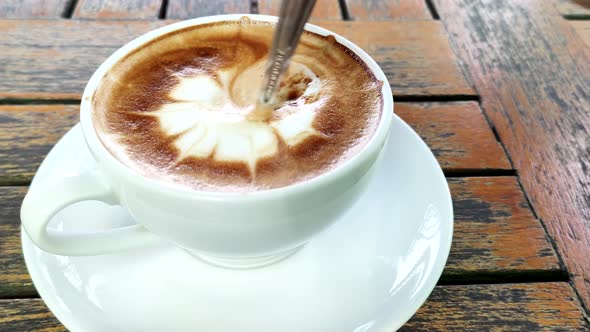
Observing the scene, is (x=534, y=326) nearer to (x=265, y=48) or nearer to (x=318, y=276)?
(x=318, y=276)

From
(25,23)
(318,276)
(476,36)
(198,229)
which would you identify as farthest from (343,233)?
(25,23)

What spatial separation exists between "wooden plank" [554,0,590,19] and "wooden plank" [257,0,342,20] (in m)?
0.46

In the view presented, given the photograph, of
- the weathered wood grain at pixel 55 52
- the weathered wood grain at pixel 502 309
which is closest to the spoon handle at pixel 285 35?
the weathered wood grain at pixel 502 309

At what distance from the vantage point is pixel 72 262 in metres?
0.64

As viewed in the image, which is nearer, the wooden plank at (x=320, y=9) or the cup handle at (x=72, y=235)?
the cup handle at (x=72, y=235)

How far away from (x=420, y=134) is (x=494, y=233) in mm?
219

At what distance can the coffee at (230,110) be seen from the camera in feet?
1.86

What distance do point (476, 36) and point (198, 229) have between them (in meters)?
0.77

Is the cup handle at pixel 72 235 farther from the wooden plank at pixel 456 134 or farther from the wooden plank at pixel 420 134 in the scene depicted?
the wooden plank at pixel 456 134

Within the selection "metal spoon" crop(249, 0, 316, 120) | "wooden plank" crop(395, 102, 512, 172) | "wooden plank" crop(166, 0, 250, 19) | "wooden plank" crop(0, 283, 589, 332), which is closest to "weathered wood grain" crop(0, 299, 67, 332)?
"wooden plank" crop(0, 283, 589, 332)

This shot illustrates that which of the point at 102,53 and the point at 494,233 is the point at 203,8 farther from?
the point at 494,233

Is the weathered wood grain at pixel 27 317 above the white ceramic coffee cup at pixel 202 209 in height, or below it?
below

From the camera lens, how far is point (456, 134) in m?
0.88

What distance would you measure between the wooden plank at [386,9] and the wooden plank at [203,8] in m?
0.22
